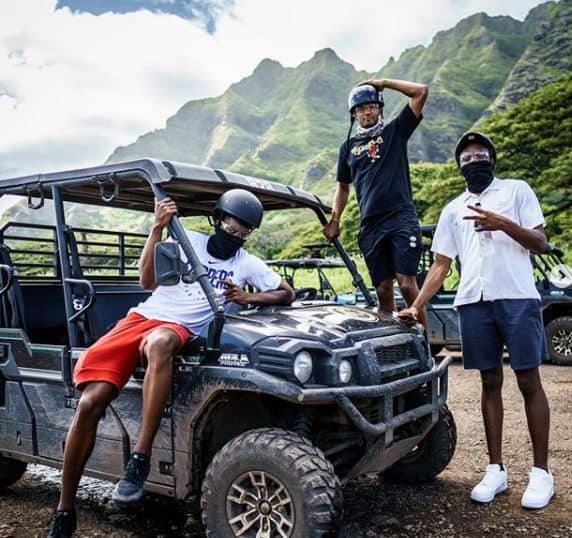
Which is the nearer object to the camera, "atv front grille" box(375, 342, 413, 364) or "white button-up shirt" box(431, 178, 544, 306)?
"atv front grille" box(375, 342, 413, 364)

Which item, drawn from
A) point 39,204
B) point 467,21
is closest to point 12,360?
point 39,204

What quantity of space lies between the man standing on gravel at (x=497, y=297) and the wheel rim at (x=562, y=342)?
639cm

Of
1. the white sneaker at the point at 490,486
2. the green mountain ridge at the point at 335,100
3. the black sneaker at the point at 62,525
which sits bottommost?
the white sneaker at the point at 490,486

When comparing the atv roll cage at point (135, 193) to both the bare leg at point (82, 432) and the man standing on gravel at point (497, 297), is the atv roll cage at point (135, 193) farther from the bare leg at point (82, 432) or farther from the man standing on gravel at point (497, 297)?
the man standing on gravel at point (497, 297)

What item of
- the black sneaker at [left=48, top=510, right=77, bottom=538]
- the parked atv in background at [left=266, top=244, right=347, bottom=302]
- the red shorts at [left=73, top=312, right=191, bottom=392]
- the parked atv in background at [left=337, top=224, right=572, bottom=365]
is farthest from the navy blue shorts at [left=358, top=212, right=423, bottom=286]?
the parked atv in background at [left=266, top=244, right=347, bottom=302]

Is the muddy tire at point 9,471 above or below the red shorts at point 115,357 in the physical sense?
below

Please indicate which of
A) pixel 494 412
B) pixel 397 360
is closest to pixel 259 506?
pixel 397 360

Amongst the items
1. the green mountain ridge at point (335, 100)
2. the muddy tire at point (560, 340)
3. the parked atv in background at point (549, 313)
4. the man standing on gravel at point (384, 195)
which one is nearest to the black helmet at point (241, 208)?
the man standing on gravel at point (384, 195)

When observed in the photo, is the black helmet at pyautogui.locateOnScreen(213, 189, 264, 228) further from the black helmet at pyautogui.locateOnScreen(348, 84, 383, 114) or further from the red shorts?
the black helmet at pyautogui.locateOnScreen(348, 84, 383, 114)

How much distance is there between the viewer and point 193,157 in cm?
15950

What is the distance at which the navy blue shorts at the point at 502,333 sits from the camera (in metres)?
3.89

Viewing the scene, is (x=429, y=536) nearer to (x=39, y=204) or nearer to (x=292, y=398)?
(x=292, y=398)

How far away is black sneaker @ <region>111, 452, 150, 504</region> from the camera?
9.86 ft

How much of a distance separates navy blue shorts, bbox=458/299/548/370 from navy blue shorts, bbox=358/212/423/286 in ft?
1.73
